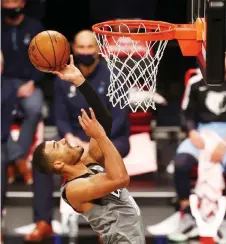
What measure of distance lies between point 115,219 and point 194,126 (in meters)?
2.08

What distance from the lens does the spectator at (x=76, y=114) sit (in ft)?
20.6

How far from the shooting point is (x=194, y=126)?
6.46m

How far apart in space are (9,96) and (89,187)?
7.82 feet

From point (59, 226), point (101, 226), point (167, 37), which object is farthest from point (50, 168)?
point (59, 226)

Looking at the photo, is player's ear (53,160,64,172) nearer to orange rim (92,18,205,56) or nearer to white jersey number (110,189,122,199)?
white jersey number (110,189,122,199)

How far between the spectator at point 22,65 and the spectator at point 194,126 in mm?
1223

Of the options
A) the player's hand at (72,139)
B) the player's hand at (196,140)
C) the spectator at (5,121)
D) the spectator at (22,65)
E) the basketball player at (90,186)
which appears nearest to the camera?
the basketball player at (90,186)

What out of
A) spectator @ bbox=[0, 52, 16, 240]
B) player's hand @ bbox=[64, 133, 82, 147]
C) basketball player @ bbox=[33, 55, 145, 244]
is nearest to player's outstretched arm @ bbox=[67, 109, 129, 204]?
basketball player @ bbox=[33, 55, 145, 244]

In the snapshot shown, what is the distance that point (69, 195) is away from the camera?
4.44m

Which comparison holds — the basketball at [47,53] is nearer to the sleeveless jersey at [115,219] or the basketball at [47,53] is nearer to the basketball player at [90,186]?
the basketball player at [90,186]

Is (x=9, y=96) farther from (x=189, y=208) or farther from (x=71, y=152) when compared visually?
(x=71, y=152)

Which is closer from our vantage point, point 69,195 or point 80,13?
point 69,195

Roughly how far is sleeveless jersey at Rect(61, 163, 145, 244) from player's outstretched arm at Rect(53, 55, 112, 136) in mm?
315

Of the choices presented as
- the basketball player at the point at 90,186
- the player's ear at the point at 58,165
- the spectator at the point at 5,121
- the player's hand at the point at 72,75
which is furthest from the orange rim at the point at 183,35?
the spectator at the point at 5,121
